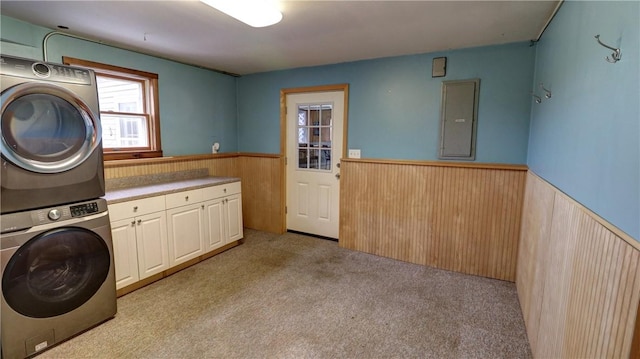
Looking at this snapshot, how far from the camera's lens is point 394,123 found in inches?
136

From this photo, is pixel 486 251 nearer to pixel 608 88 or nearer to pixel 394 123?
pixel 394 123

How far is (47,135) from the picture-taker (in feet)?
6.37

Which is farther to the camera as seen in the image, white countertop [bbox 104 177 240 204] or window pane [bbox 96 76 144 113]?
window pane [bbox 96 76 144 113]

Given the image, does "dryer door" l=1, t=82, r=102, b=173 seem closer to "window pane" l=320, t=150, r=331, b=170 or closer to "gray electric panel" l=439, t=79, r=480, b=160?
"window pane" l=320, t=150, r=331, b=170

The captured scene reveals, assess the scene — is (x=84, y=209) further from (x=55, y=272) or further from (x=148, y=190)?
(x=148, y=190)

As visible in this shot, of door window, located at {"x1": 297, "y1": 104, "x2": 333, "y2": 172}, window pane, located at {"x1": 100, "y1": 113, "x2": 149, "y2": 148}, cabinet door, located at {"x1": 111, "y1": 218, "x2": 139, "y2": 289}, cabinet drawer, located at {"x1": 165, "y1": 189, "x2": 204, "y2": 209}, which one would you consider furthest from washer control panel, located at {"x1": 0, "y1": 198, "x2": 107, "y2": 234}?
door window, located at {"x1": 297, "y1": 104, "x2": 333, "y2": 172}

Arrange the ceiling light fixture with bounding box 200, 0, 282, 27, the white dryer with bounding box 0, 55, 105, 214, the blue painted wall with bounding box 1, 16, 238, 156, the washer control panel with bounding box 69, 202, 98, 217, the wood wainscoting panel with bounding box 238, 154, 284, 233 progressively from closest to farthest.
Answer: the white dryer with bounding box 0, 55, 105, 214, the ceiling light fixture with bounding box 200, 0, 282, 27, the washer control panel with bounding box 69, 202, 98, 217, the blue painted wall with bounding box 1, 16, 238, 156, the wood wainscoting panel with bounding box 238, 154, 284, 233

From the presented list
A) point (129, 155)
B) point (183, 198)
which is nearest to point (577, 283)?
point (183, 198)

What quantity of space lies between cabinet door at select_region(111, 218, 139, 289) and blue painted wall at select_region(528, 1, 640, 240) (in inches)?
120

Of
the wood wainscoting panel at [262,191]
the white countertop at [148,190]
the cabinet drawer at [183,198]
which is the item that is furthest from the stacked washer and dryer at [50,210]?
the wood wainscoting panel at [262,191]

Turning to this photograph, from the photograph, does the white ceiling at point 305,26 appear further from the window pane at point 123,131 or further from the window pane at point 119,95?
the window pane at point 123,131

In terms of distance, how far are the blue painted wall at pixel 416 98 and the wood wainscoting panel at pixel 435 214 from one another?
201 millimetres

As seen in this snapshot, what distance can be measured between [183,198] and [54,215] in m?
1.19

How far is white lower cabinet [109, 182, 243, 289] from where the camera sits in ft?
8.46
